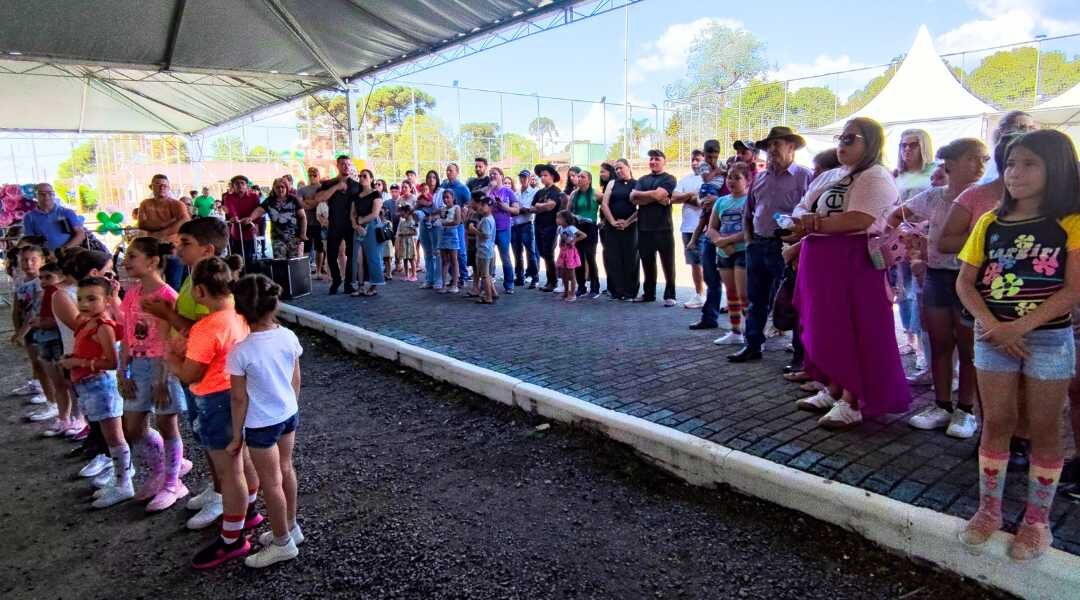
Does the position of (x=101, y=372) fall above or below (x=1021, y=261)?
below

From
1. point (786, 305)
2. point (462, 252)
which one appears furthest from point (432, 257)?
point (786, 305)

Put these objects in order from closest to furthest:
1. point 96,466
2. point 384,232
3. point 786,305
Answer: point 96,466 < point 786,305 < point 384,232

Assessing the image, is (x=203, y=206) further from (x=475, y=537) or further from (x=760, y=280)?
(x=475, y=537)

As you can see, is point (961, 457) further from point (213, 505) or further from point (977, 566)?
point (213, 505)

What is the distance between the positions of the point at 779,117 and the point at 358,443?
21.9m

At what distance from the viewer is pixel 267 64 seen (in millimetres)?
15820

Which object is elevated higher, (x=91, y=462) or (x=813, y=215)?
(x=813, y=215)

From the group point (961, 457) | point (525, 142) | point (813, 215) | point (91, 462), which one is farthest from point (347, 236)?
point (525, 142)

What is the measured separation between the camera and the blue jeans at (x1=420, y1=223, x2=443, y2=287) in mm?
10852

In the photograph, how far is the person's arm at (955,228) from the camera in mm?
3521

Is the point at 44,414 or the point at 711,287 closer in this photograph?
the point at 44,414

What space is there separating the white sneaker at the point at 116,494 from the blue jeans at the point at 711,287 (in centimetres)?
544

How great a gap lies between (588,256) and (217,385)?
6.97 m

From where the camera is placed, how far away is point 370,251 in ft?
34.1
